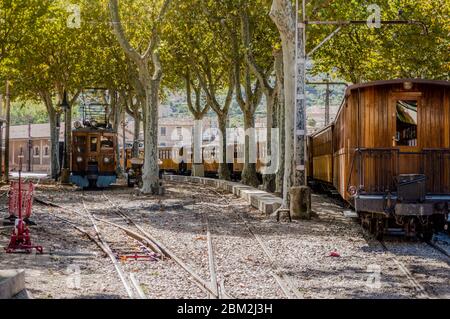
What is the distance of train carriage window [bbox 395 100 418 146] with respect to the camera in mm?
14891

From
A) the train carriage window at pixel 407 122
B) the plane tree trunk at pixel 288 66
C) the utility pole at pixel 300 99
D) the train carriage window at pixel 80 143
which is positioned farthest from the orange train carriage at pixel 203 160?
the train carriage window at pixel 407 122

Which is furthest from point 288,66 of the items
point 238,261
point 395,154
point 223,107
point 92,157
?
point 223,107

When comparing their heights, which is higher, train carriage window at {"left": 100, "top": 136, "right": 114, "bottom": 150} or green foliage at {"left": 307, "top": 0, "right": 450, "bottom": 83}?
green foliage at {"left": 307, "top": 0, "right": 450, "bottom": 83}

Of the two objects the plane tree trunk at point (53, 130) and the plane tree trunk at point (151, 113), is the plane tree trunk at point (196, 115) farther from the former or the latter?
the plane tree trunk at point (151, 113)

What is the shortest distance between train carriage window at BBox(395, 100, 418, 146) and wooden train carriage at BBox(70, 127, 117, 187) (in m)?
20.9

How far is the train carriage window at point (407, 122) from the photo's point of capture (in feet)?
48.9

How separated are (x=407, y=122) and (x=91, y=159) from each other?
21446 millimetres

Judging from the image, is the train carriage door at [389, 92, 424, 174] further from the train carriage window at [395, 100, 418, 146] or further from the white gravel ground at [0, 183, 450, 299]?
the white gravel ground at [0, 183, 450, 299]

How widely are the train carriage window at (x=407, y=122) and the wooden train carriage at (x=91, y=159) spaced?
68.6 feet

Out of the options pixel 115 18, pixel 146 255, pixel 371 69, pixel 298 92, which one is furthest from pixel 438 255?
pixel 371 69

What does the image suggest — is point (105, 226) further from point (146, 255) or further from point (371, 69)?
point (371, 69)

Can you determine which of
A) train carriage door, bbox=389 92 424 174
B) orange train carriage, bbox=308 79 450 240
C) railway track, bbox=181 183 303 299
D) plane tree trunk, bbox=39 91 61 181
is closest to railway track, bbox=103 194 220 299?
railway track, bbox=181 183 303 299

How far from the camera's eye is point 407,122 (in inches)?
589

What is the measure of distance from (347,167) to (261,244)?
2.63 meters
